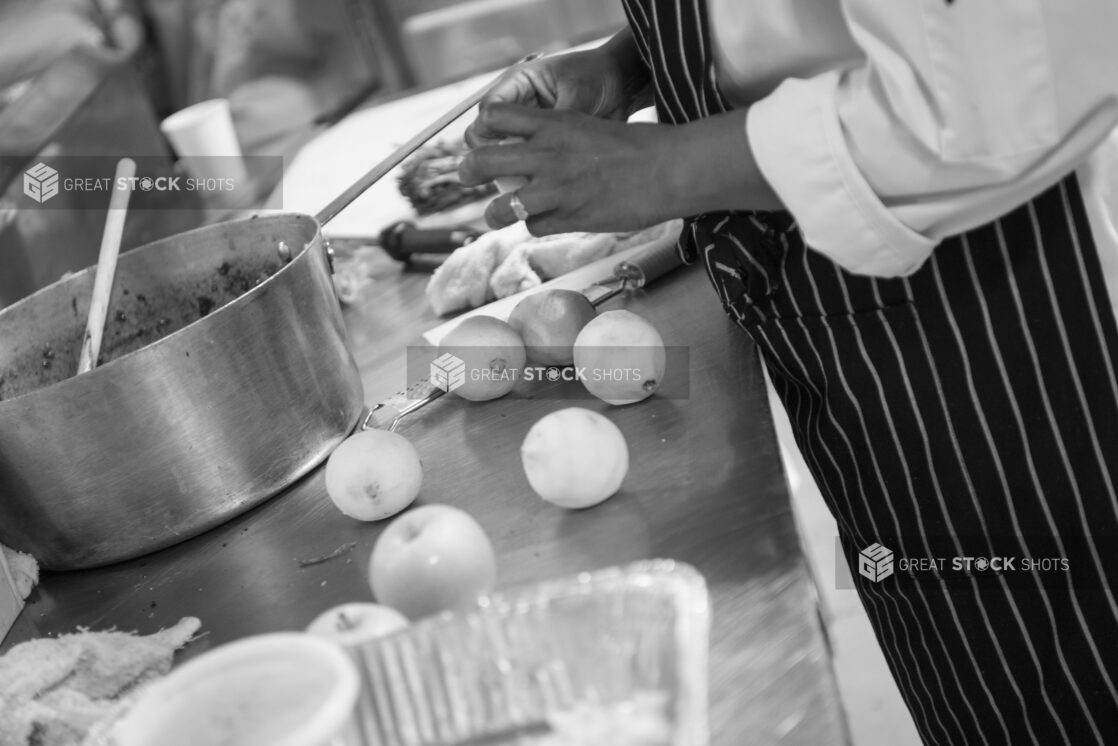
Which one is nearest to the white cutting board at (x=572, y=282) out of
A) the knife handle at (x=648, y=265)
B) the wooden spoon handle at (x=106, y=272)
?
the knife handle at (x=648, y=265)

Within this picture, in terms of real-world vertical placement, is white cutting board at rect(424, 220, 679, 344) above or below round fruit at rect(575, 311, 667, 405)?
below

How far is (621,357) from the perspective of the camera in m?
Answer: 1.19

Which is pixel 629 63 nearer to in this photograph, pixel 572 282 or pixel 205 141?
pixel 572 282

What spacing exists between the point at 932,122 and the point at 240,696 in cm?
64

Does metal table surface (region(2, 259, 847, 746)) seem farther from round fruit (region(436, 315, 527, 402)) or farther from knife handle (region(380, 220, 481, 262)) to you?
knife handle (region(380, 220, 481, 262))

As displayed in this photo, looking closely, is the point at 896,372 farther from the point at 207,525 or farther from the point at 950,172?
the point at 207,525

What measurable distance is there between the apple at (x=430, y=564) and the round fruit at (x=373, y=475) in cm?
23

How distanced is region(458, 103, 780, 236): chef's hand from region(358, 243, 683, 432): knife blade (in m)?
0.41

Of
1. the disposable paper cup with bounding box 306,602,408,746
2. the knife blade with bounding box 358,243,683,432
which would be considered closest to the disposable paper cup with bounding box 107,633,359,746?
the disposable paper cup with bounding box 306,602,408,746

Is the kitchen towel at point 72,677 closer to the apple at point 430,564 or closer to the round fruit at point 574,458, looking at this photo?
the apple at point 430,564

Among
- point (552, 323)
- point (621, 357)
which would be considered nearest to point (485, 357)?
point (552, 323)

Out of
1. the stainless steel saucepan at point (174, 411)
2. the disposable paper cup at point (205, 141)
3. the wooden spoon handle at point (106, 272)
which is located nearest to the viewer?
the stainless steel saucepan at point (174, 411)

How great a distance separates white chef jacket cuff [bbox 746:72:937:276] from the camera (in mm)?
855

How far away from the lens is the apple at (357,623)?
77cm
